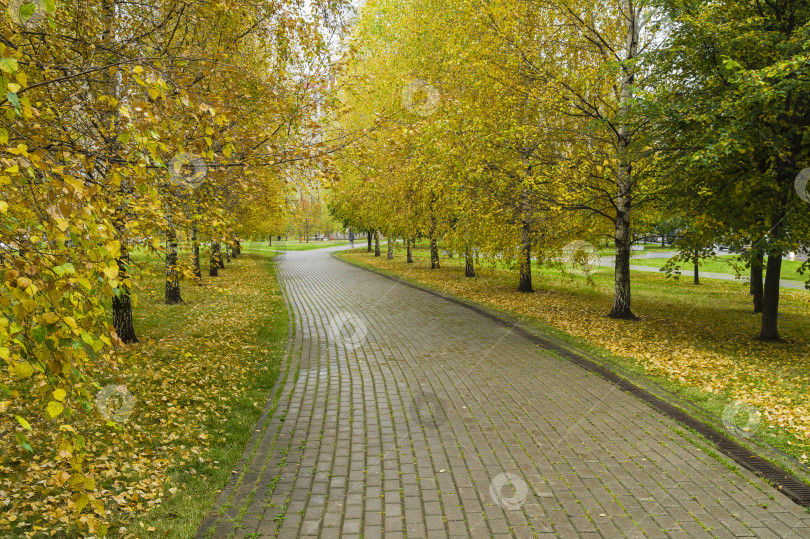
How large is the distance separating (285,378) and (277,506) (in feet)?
13.1

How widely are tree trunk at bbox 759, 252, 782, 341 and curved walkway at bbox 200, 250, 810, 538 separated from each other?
233 inches

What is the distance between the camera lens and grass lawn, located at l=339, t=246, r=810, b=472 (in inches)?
279

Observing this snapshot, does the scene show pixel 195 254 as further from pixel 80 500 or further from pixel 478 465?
pixel 80 500

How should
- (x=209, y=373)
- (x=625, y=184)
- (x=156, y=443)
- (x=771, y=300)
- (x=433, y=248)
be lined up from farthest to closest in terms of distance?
1. (x=433, y=248)
2. (x=625, y=184)
3. (x=771, y=300)
4. (x=209, y=373)
5. (x=156, y=443)

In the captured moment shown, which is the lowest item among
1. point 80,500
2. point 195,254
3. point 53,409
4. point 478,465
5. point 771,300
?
point 478,465

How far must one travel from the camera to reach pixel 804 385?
315 inches

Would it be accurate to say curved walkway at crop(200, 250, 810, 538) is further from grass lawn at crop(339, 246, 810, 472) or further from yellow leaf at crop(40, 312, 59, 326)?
yellow leaf at crop(40, 312, 59, 326)

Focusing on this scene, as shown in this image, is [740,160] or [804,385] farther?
[740,160]

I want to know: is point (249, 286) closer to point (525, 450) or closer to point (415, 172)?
point (415, 172)

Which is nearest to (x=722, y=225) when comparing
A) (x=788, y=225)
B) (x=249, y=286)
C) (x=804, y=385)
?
(x=788, y=225)

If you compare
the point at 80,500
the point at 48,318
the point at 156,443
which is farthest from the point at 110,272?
the point at 156,443

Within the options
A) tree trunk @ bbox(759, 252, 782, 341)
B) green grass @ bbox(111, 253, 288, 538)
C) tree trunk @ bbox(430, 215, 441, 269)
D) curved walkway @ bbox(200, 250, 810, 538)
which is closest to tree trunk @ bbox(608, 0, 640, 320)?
tree trunk @ bbox(759, 252, 782, 341)

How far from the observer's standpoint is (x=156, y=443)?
5691 mm

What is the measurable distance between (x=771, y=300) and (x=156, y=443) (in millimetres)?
12968
